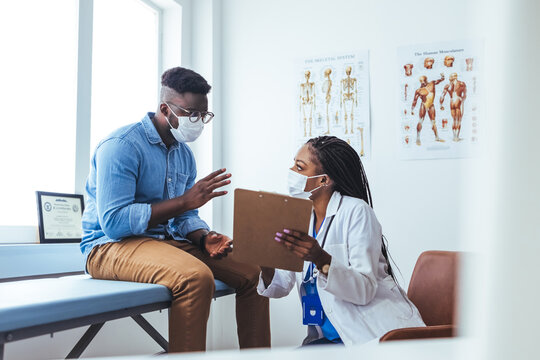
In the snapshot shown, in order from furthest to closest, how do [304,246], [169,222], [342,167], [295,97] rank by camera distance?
[295,97] < [169,222] < [342,167] < [304,246]

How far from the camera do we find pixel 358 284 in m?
1.51

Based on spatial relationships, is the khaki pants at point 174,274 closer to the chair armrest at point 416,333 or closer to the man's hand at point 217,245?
the man's hand at point 217,245

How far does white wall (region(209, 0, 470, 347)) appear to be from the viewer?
2914 millimetres

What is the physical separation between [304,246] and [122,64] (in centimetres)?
202

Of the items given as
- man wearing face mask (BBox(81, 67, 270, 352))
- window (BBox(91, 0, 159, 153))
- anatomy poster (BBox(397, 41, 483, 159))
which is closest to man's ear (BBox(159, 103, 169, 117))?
man wearing face mask (BBox(81, 67, 270, 352))

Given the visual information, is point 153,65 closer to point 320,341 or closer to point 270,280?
point 270,280

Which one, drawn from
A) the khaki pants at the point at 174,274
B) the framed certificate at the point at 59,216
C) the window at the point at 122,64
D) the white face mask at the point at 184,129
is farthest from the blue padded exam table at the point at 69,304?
the window at the point at 122,64

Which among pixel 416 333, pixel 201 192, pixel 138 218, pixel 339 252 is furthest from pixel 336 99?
pixel 416 333

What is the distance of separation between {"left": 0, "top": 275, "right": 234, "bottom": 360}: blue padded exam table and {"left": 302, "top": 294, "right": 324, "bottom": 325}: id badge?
1.51 feet

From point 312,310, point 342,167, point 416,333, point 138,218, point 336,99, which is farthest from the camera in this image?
point 336,99

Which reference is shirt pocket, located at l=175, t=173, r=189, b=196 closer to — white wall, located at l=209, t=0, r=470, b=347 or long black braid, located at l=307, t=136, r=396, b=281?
long black braid, located at l=307, t=136, r=396, b=281

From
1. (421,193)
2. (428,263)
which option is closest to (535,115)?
(428,263)

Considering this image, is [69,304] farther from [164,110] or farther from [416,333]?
[164,110]

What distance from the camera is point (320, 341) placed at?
1.59 meters
